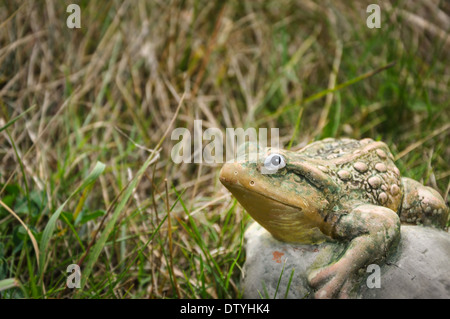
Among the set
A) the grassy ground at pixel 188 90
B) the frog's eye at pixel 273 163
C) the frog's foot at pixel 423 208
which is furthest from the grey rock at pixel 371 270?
the grassy ground at pixel 188 90

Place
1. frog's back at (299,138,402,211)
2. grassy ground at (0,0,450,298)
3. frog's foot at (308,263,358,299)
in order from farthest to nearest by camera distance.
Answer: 1. grassy ground at (0,0,450,298)
2. frog's back at (299,138,402,211)
3. frog's foot at (308,263,358,299)

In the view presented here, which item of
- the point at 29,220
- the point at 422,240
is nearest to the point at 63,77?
the point at 29,220

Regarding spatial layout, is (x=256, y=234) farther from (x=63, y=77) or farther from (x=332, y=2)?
(x=332, y=2)

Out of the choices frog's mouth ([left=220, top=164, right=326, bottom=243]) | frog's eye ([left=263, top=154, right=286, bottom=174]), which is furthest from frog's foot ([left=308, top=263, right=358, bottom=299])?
frog's eye ([left=263, top=154, right=286, bottom=174])

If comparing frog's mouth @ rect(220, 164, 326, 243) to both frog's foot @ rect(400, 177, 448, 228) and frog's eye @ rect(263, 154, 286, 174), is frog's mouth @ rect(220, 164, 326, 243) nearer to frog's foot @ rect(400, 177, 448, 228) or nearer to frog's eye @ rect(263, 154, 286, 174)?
frog's eye @ rect(263, 154, 286, 174)

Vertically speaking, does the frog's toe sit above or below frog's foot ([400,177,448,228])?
below

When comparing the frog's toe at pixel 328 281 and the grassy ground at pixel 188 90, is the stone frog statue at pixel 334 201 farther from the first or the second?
the grassy ground at pixel 188 90

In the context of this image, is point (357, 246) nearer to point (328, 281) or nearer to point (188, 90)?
point (328, 281)

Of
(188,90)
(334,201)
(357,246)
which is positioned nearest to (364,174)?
(334,201)
